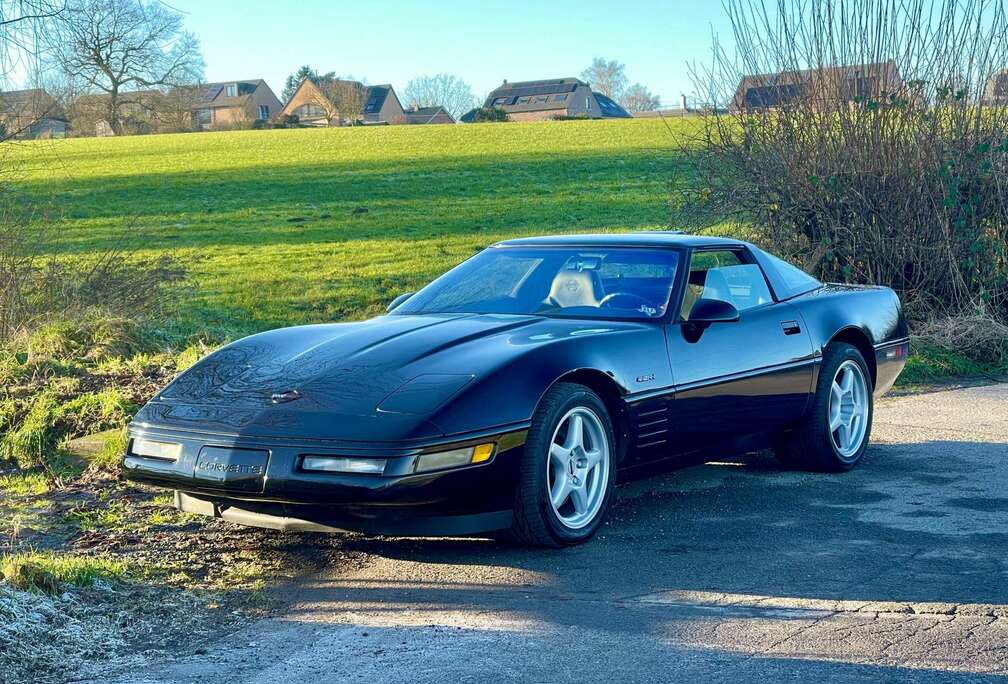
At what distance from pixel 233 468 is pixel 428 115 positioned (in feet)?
364

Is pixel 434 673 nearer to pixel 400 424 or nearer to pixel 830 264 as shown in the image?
pixel 400 424

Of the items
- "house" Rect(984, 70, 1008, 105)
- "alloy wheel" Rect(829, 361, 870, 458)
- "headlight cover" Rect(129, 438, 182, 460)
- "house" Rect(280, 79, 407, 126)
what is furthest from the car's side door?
"house" Rect(280, 79, 407, 126)

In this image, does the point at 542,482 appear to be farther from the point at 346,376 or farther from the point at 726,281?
the point at 726,281

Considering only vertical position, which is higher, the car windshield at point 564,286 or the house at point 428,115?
the house at point 428,115

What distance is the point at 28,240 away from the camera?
399 inches

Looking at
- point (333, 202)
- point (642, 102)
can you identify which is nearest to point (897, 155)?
point (333, 202)

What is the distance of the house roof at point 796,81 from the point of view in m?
11.9

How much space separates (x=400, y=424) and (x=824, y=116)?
824 centimetres

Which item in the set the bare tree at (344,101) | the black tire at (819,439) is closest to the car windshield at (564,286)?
the black tire at (819,439)

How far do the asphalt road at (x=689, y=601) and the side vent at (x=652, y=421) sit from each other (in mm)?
397

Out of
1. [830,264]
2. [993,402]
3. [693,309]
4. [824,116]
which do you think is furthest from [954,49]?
[693,309]

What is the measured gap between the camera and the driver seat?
6383 mm

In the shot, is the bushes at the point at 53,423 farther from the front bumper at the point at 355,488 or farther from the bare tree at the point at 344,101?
the bare tree at the point at 344,101

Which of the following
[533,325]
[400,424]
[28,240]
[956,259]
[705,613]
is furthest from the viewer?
[956,259]
